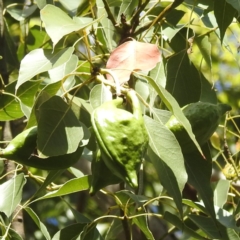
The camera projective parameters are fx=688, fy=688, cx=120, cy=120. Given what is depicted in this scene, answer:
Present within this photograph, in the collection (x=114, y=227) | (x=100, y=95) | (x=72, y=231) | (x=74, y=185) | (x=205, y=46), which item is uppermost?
(x=100, y=95)

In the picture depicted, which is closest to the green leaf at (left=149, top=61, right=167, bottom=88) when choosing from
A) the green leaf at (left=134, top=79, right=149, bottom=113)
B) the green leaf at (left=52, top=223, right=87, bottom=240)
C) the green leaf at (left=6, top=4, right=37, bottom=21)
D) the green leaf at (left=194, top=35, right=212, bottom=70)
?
the green leaf at (left=134, top=79, right=149, bottom=113)

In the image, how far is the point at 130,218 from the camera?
4.52ft

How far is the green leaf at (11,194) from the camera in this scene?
4.44ft

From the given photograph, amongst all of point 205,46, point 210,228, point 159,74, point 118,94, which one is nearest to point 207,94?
point 205,46

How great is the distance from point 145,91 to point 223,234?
34 centimetres

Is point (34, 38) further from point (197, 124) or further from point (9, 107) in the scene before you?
point (197, 124)

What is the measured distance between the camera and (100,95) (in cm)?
111

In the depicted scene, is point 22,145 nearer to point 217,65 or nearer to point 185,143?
point 185,143

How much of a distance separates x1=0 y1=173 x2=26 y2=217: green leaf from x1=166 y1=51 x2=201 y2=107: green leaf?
1.17ft

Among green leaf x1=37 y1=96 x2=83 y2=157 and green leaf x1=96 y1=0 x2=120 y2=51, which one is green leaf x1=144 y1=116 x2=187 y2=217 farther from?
green leaf x1=96 y1=0 x2=120 y2=51

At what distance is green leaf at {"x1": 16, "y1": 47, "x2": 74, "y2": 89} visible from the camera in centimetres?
116

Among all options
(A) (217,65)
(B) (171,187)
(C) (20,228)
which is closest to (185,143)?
(B) (171,187)

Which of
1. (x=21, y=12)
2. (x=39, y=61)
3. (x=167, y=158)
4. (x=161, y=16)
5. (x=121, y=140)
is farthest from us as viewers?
(x=21, y=12)

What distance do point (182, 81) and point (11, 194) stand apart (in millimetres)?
414
